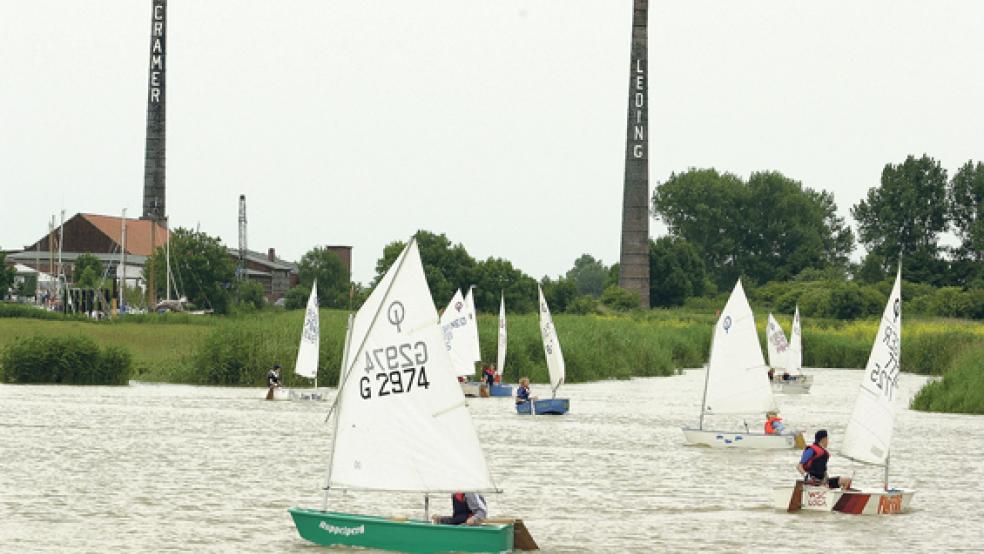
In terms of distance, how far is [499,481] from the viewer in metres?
31.5

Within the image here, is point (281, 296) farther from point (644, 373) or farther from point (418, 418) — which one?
point (418, 418)

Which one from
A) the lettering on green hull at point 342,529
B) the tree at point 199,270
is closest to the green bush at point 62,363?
the lettering on green hull at point 342,529

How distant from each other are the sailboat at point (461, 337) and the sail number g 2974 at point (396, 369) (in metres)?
36.3

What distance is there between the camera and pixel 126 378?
201ft

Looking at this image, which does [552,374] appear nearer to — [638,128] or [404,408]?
[404,408]

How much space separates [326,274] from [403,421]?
12657 centimetres

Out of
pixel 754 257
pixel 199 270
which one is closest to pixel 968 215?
pixel 754 257

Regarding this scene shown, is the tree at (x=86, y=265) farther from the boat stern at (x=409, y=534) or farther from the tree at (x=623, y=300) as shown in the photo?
the boat stern at (x=409, y=534)

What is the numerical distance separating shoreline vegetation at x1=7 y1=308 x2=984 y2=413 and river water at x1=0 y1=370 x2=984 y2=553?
8.10m

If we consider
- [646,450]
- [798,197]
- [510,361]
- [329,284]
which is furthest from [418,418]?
[798,197]

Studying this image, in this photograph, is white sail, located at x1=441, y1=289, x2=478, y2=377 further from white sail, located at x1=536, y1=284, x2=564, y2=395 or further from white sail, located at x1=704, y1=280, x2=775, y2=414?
white sail, located at x1=704, y1=280, x2=775, y2=414

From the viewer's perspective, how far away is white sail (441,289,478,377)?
192ft

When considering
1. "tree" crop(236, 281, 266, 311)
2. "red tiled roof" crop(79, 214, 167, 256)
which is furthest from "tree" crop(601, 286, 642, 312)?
"red tiled roof" crop(79, 214, 167, 256)

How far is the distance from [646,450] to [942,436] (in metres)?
9.86
